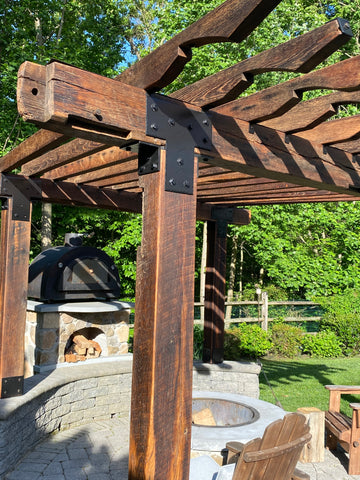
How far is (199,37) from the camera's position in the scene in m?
1.86

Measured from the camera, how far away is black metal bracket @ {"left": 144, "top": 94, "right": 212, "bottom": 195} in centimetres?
217

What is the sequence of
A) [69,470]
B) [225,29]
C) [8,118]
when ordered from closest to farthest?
[225,29] → [69,470] → [8,118]

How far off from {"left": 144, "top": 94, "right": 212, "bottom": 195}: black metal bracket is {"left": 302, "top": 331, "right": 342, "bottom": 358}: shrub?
357 inches

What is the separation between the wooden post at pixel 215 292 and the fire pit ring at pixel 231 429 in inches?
62.2

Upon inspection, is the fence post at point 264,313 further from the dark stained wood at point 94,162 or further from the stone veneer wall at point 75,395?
the dark stained wood at point 94,162

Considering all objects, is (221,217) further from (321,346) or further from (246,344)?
(321,346)

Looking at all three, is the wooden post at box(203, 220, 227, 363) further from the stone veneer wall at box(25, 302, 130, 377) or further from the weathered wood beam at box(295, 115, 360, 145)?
Answer: the weathered wood beam at box(295, 115, 360, 145)

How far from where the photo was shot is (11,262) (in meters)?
4.17

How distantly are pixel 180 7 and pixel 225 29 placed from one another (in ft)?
39.6

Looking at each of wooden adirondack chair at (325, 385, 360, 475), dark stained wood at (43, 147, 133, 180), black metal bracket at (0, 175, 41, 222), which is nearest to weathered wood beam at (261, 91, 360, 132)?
dark stained wood at (43, 147, 133, 180)

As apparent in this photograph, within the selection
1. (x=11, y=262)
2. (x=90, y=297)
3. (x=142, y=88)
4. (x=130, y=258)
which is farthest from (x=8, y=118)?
(x=142, y=88)

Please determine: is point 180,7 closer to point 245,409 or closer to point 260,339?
point 260,339

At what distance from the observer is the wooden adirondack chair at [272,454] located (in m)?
2.49

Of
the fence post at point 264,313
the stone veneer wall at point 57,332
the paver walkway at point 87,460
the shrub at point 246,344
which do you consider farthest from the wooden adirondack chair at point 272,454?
the fence post at point 264,313
